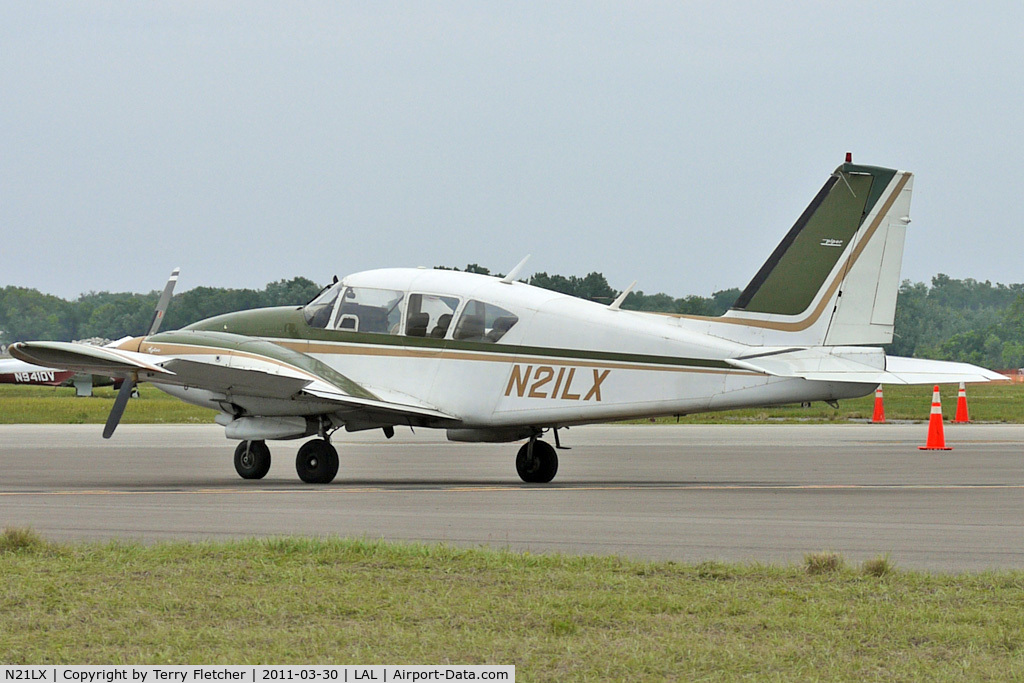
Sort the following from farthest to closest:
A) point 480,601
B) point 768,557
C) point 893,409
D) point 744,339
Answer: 1. point 893,409
2. point 744,339
3. point 768,557
4. point 480,601

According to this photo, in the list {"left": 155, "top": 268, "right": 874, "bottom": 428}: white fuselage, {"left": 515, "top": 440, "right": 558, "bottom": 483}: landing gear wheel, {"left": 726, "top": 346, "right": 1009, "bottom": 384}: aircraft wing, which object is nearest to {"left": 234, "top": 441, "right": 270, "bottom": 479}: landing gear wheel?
→ {"left": 155, "top": 268, "right": 874, "bottom": 428}: white fuselage

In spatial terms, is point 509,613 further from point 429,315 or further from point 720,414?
point 720,414

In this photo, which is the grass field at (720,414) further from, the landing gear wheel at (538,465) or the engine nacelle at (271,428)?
the engine nacelle at (271,428)

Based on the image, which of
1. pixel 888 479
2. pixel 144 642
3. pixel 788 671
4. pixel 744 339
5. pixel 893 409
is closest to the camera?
pixel 788 671

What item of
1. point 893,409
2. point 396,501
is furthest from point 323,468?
point 893,409

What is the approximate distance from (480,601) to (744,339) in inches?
423

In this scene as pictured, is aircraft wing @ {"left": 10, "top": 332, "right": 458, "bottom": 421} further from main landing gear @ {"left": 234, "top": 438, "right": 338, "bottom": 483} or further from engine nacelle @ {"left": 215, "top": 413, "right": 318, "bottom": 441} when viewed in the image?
main landing gear @ {"left": 234, "top": 438, "right": 338, "bottom": 483}

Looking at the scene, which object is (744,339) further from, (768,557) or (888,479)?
(768,557)

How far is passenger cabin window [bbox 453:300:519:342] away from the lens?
62.2ft

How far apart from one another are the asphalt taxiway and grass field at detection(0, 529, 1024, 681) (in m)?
1.43

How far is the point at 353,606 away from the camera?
8.18m

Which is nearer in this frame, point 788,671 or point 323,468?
point 788,671

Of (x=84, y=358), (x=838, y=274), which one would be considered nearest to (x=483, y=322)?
(x=838, y=274)

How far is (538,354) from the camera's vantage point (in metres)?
18.7
